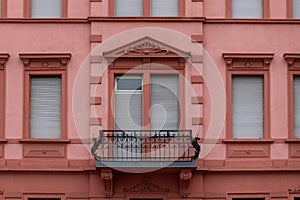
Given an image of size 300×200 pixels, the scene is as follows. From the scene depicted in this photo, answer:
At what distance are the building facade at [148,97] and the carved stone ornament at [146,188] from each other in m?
0.03

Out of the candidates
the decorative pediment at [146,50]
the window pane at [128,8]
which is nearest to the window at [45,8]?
the window pane at [128,8]

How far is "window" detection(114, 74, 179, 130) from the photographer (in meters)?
33.7

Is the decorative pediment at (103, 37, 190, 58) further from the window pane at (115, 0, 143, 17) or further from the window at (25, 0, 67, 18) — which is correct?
the window at (25, 0, 67, 18)

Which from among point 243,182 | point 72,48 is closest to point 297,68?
point 243,182

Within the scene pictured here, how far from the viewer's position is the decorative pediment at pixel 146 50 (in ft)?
110

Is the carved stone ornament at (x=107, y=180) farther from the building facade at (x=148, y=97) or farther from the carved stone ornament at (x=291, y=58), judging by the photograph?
the carved stone ornament at (x=291, y=58)

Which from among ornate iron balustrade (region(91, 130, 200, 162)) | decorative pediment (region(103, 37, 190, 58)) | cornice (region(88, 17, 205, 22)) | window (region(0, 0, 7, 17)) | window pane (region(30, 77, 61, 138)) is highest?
window (region(0, 0, 7, 17))

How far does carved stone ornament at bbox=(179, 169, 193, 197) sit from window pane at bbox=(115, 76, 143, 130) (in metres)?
2.02

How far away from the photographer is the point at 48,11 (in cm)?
3431

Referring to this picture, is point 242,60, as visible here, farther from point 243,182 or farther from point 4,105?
point 4,105

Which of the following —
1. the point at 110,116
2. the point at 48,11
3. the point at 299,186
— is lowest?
the point at 299,186

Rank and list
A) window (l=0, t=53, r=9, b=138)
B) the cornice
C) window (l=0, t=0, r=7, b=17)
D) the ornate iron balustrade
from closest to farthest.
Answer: the ornate iron balustrade
window (l=0, t=53, r=9, b=138)
the cornice
window (l=0, t=0, r=7, b=17)

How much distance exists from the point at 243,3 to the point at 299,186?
5740 mm

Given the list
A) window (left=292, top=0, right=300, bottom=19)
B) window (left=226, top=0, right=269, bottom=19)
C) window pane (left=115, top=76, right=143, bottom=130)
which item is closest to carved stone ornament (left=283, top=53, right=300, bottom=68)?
window (left=292, top=0, right=300, bottom=19)
